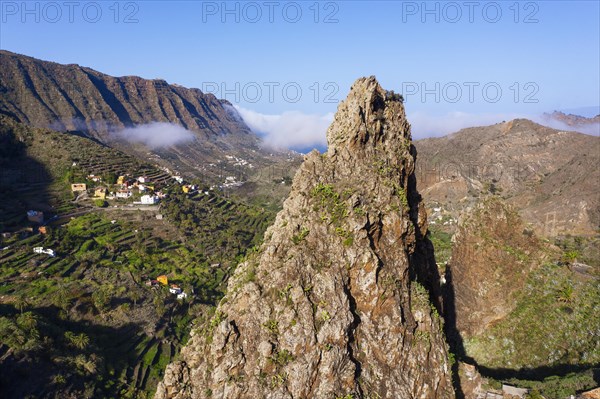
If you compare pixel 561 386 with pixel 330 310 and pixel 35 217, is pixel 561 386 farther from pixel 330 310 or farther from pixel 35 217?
pixel 35 217

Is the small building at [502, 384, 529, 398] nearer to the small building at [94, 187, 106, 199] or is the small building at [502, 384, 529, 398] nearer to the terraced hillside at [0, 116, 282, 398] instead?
the terraced hillside at [0, 116, 282, 398]

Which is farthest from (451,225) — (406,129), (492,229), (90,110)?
(90,110)

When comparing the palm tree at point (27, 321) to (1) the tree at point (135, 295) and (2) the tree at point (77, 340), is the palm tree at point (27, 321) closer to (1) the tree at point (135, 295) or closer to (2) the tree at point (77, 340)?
(2) the tree at point (77, 340)

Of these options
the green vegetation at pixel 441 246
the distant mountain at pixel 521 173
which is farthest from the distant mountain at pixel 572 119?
the green vegetation at pixel 441 246

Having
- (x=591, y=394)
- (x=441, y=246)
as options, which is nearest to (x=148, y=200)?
(x=441, y=246)

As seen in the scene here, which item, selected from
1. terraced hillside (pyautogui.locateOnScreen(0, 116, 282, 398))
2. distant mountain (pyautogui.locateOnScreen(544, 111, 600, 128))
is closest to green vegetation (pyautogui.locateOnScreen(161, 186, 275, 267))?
terraced hillside (pyautogui.locateOnScreen(0, 116, 282, 398))

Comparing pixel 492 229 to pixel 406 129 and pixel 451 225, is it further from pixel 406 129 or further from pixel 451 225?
pixel 451 225

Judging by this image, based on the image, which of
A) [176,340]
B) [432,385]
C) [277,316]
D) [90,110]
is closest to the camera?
[277,316]
